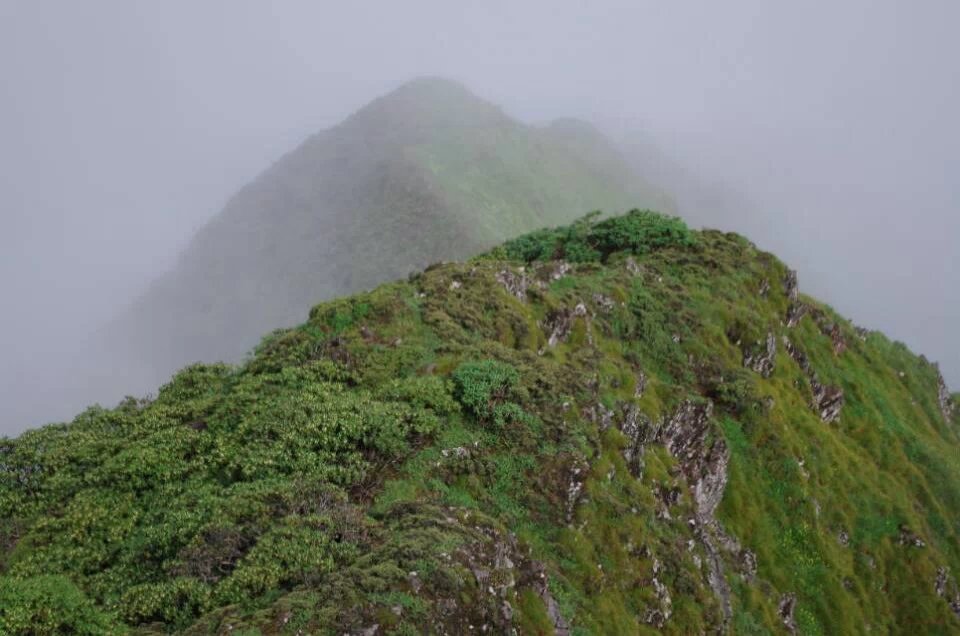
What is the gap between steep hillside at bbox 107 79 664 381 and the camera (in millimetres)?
100500

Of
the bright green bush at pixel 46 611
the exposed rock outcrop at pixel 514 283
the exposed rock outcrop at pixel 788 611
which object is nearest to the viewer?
the bright green bush at pixel 46 611

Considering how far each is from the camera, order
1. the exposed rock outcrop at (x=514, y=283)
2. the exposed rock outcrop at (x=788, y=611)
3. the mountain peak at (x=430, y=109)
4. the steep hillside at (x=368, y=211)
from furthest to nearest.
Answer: the mountain peak at (x=430, y=109) < the steep hillside at (x=368, y=211) < the exposed rock outcrop at (x=514, y=283) < the exposed rock outcrop at (x=788, y=611)

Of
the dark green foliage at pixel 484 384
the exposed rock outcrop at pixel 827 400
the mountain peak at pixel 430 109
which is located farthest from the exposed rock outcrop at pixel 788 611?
the mountain peak at pixel 430 109

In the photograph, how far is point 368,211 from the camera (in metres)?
110

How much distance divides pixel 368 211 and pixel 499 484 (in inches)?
3858

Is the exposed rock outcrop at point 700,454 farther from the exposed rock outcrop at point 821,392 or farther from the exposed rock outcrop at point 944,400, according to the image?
the exposed rock outcrop at point 944,400

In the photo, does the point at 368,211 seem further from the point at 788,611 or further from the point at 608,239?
the point at 788,611

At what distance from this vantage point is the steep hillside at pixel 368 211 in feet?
330

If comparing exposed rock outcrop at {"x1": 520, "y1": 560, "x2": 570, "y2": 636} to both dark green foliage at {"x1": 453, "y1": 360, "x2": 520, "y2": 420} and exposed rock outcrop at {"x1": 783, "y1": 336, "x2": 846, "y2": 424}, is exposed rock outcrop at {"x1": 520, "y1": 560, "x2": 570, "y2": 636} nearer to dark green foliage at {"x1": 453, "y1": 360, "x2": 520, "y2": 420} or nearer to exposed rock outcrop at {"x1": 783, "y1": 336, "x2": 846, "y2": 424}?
dark green foliage at {"x1": 453, "y1": 360, "x2": 520, "y2": 420}

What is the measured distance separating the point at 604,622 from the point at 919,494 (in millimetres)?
26215

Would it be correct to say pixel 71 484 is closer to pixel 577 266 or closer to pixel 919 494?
pixel 577 266

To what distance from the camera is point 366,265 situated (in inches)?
3903

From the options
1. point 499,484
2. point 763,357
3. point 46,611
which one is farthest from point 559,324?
point 46,611

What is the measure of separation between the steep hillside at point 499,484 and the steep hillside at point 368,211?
197 ft
